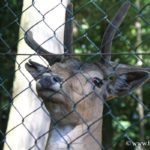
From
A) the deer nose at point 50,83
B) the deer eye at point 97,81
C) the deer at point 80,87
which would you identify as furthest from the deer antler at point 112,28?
the deer nose at point 50,83

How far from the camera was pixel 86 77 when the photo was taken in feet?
12.1

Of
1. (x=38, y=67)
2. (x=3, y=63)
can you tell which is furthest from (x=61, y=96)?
(x=3, y=63)

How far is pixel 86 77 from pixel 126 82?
0.34 metres

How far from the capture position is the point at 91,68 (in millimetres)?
3838

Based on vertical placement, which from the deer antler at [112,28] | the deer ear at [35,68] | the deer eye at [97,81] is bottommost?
the deer eye at [97,81]

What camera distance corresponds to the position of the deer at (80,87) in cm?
354

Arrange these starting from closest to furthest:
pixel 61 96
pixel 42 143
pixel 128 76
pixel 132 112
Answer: pixel 61 96 → pixel 128 76 → pixel 42 143 → pixel 132 112

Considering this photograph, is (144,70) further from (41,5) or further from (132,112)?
(132,112)

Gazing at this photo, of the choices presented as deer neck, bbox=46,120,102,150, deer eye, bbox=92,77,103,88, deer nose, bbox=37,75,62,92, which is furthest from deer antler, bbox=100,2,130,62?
deer neck, bbox=46,120,102,150

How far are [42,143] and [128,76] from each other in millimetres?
830

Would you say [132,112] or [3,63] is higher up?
[3,63]

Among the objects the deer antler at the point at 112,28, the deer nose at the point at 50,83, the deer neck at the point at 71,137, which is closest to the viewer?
the deer nose at the point at 50,83

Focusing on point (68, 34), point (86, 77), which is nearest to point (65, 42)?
point (68, 34)

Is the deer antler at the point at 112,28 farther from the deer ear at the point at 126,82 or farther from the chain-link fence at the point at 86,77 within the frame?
the deer ear at the point at 126,82
